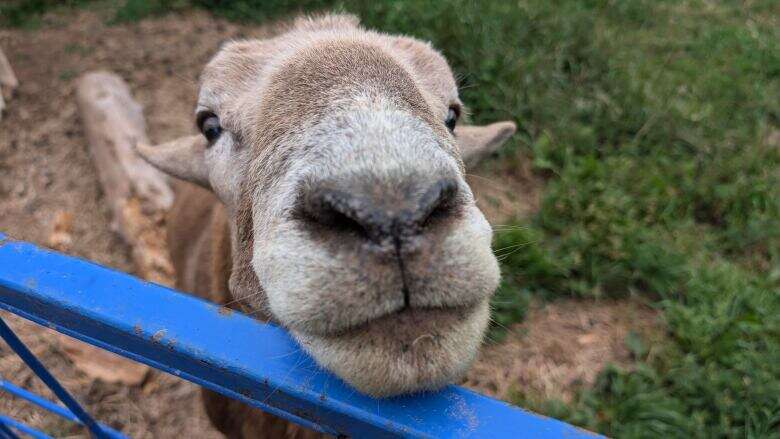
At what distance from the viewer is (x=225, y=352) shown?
1253 millimetres

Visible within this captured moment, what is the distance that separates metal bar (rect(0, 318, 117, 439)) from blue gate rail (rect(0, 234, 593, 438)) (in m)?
0.37

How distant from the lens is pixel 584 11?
256 inches

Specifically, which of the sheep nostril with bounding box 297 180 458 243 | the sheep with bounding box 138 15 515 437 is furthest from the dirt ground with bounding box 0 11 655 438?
the sheep nostril with bounding box 297 180 458 243

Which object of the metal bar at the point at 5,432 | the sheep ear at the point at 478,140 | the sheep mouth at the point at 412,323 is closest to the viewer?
the sheep mouth at the point at 412,323

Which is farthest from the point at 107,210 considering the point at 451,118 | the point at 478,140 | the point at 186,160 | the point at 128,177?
the point at 451,118

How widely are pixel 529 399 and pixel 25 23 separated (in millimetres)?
7496

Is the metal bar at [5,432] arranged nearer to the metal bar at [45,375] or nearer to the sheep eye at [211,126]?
the metal bar at [45,375]

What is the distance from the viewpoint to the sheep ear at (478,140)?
316 centimetres

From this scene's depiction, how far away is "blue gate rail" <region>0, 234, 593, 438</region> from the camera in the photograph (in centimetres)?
119

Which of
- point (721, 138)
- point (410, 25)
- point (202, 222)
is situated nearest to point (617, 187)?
point (721, 138)

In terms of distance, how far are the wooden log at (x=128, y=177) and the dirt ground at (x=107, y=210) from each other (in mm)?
219

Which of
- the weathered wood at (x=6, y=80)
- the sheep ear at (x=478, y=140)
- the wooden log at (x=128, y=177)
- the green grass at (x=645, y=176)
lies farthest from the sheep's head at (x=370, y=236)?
the weathered wood at (x=6, y=80)

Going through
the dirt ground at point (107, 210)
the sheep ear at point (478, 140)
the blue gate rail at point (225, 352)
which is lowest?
the dirt ground at point (107, 210)

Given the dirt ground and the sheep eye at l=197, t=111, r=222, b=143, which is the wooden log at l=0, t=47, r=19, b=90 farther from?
the sheep eye at l=197, t=111, r=222, b=143
